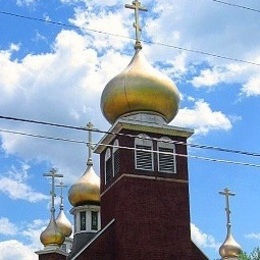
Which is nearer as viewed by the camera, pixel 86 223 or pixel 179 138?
pixel 179 138

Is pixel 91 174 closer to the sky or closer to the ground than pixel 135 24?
closer to the ground

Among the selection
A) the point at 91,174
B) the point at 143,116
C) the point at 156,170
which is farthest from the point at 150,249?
the point at 91,174

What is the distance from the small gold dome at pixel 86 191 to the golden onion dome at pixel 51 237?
1754mm

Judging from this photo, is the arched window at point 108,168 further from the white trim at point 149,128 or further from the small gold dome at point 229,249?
the small gold dome at point 229,249

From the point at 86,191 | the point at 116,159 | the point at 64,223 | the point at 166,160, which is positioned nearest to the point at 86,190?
the point at 86,191

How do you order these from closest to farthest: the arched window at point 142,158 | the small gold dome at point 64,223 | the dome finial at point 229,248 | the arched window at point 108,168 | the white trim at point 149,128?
the arched window at point 142,158
the white trim at point 149,128
the arched window at point 108,168
the dome finial at point 229,248
the small gold dome at point 64,223

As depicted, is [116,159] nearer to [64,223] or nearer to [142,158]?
[142,158]

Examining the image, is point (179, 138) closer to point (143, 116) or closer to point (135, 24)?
point (143, 116)

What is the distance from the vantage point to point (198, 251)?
100ft

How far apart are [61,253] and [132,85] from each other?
13822 millimetres

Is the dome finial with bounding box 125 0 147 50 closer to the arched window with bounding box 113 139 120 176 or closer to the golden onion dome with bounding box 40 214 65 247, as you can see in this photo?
the arched window with bounding box 113 139 120 176

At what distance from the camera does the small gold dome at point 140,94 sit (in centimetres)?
3095

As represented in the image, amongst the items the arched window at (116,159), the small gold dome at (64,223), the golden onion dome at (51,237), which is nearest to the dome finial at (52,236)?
the golden onion dome at (51,237)

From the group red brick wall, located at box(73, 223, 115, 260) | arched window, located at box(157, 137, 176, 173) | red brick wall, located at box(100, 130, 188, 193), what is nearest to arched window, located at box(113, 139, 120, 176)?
red brick wall, located at box(100, 130, 188, 193)
